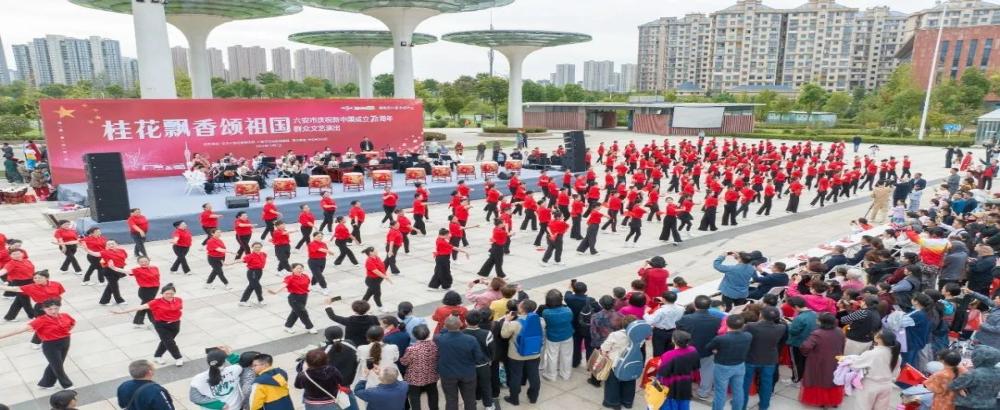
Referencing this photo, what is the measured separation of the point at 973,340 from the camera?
732 centimetres

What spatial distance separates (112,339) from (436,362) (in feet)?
20.5

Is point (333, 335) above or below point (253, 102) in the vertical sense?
below

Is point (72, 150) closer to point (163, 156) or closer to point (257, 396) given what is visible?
point (163, 156)

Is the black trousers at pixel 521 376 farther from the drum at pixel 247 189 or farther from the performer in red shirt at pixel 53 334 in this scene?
the drum at pixel 247 189

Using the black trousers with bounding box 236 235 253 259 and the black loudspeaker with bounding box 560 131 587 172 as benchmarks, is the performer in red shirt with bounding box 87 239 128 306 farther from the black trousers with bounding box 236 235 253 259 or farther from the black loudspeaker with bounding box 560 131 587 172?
the black loudspeaker with bounding box 560 131 587 172

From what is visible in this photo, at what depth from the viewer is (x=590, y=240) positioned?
46.1ft

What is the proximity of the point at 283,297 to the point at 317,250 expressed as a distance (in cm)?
137

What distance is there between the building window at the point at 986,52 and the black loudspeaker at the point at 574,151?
8449cm

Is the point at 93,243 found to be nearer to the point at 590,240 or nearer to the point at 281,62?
the point at 590,240

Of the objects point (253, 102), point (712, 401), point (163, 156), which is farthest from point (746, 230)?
point (163, 156)

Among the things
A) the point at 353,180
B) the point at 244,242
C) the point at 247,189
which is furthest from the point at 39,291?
the point at 353,180

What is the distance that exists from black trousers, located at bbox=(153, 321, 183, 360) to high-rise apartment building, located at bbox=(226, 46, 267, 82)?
15479cm

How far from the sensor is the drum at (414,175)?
72.5ft

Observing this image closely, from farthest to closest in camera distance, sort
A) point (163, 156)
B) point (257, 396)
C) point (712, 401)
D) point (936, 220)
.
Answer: point (163, 156)
point (936, 220)
point (712, 401)
point (257, 396)
